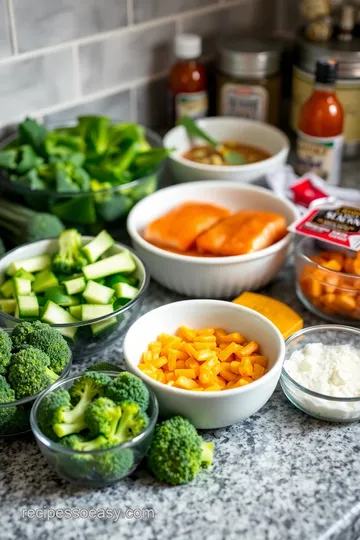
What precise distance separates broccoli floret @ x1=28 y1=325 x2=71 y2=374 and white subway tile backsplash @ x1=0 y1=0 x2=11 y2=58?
0.70m

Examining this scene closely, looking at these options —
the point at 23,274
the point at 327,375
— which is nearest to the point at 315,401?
the point at 327,375

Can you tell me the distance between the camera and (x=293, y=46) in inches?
77.9

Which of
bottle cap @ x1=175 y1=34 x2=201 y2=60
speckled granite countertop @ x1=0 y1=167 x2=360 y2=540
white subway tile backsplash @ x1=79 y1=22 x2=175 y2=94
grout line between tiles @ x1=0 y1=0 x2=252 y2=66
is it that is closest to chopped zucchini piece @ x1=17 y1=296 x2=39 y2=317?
speckled granite countertop @ x1=0 y1=167 x2=360 y2=540

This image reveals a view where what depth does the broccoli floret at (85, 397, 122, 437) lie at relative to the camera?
0.88 m

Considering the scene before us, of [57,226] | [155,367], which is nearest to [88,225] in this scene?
[57,226]

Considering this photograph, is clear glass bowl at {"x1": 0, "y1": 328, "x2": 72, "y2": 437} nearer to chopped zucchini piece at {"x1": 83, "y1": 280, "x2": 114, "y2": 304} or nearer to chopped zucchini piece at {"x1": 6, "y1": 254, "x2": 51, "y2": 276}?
chopped zucchini piece at {"x1": 83, "y1": 280, "x2": 114, "y2": 304}

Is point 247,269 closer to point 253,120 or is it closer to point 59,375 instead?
point 59,375

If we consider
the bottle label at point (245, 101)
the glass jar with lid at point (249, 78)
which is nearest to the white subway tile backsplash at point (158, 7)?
the glass jar with lid at point (249, 78)

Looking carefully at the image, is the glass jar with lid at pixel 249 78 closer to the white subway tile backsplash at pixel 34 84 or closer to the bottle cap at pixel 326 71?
the bottle cap at pixel 326 71

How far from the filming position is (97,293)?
1.15m

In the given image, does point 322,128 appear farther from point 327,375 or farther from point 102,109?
point 327,375

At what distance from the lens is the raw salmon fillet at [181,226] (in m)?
1.29

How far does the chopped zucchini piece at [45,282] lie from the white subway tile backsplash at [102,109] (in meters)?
0.54

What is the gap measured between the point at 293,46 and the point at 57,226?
1.01 meters
